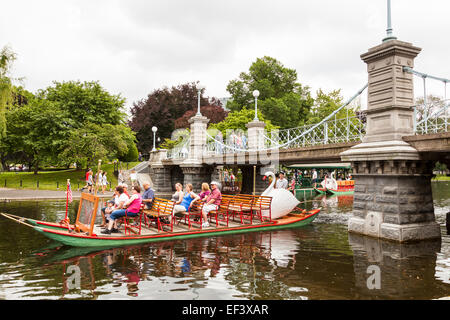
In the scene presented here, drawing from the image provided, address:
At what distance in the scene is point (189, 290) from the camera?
18.8ft

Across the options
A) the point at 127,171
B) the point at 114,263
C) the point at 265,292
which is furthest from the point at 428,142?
the point at 127,171

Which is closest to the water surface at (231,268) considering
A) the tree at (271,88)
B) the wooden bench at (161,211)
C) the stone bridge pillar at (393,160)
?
the stone bridge pillar at (393,160)

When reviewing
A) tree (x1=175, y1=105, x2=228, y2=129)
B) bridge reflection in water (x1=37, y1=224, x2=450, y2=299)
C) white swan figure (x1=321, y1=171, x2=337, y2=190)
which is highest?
tree (x1=175, y1=105, x2=228, y2=129)

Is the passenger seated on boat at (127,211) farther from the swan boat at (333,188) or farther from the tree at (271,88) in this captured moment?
the tree at (271,88)

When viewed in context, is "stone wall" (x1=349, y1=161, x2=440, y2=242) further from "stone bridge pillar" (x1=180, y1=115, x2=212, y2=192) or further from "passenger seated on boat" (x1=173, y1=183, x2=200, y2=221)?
"stone bridge pillar" (x1=180, y1=115, x2=212, y2=192)

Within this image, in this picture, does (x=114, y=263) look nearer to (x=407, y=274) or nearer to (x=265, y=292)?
(x=265, y=292)

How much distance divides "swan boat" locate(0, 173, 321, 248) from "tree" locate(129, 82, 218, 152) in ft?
105

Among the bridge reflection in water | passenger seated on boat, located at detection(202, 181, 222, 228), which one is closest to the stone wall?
the bridge reflection in water

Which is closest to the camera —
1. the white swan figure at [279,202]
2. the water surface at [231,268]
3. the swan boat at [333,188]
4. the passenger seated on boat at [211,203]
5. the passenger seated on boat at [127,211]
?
the water surface at [231,268]

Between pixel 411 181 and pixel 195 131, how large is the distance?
55.9 ft

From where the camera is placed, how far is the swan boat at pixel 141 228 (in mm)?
8281

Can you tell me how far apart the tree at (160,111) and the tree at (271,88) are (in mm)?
5821

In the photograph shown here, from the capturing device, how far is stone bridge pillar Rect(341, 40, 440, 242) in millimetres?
9398

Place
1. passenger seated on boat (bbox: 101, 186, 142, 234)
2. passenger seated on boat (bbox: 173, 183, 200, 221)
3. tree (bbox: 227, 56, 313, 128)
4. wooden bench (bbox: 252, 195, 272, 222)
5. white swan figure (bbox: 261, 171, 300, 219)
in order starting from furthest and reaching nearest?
tree (bbox: 227, 56, 313, 128) → white swan figure (bbox: 261, 171, 300, 219) → wooden bench (bbox: 252, 195, 272, 222) → passenger seated on boat (bbox: 173, 183, 200, 221) → passenger seated on boat (bbox: 101, 186, 142, 234)
